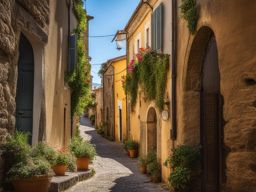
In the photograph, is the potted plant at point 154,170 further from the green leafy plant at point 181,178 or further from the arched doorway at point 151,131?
the green leafy plant at point 181,178

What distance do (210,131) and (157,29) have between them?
4.24 m

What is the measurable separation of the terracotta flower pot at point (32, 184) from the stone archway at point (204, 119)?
139 inches

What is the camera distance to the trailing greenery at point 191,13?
8.71 m

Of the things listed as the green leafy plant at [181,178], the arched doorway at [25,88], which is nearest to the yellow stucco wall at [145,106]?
the green leafy plant at [181,178]

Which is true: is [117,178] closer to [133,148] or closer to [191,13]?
[191,13]

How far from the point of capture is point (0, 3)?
643 cm

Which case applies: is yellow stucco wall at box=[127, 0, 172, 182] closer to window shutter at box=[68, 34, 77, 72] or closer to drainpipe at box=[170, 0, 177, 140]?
drainpipe at box=[170, 0, 177, 140]

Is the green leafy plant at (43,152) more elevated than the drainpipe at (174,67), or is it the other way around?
the drainpipe at (174,67)

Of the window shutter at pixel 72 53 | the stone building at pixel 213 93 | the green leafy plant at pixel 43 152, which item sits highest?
the window shutter at pixel 72 53

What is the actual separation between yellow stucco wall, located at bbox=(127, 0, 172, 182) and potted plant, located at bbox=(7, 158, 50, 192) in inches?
172

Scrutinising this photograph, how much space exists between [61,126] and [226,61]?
6.31 metres

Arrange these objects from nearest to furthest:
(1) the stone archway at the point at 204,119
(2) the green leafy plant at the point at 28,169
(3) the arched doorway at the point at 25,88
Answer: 1. (2) the green leafy plant at the point at 28,169
2. (3) the arched doorway at the point at 25,88
3. (1) the stone archway at the point at 204,119

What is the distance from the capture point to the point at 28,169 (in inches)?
270

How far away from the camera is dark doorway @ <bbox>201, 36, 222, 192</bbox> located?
9.38 meters
